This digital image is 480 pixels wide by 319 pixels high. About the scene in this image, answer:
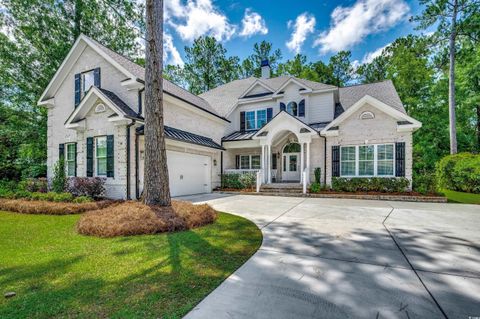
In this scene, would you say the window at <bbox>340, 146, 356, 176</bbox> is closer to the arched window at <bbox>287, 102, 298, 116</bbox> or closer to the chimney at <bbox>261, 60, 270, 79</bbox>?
the arched window at <bbox>287, 102, 298, 116</bbox>

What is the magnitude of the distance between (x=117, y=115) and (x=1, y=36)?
14553 mm

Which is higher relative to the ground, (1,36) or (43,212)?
(1,36)

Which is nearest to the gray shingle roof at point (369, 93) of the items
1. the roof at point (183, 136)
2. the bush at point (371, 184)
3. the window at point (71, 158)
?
the bush at point (371, 184)

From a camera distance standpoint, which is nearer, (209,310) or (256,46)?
(209,310)

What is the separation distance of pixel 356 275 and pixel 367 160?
1142 centimetres

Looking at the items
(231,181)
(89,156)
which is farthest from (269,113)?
(89,156)

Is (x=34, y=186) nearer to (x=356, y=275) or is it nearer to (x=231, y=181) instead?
(x=231, y=181)

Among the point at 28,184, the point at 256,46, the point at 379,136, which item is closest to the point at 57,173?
the point at 28,184

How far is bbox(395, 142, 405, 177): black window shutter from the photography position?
40.0 feet

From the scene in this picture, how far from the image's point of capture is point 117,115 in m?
10.5

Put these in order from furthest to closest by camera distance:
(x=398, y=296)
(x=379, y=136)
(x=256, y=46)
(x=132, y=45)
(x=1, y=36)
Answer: (x=256, y=46), (x=132, y=45), (x=1, y=36), (x=379, y=136), (x=398, y=296)

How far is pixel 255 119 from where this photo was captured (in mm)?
18469

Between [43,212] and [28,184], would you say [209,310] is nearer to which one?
[43,212]

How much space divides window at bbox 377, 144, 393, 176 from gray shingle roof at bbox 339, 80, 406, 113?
4.20 m
